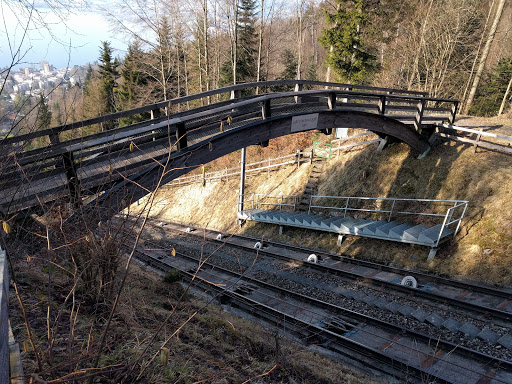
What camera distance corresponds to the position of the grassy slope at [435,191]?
27.9 feet

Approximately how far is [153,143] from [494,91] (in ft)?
93.3

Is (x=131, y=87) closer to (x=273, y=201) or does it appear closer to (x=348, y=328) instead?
(x=273, y=201)

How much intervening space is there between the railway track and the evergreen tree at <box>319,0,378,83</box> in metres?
15.6

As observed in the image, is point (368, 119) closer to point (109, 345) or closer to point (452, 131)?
point (452, 131)

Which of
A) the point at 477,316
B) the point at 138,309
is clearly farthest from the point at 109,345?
the point at 477,316

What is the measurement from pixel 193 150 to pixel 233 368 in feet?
14.0

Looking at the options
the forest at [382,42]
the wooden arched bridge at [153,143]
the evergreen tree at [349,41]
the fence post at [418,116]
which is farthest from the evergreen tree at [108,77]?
the fence post at [418,116]

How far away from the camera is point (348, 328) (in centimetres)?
689

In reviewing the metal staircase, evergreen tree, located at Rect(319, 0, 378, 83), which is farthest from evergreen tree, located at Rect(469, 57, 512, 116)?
the metal staircase

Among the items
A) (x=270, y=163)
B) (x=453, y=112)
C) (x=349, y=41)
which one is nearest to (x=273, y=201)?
(x=270, y=163)

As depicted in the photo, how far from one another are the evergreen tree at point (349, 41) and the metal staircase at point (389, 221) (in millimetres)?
11811

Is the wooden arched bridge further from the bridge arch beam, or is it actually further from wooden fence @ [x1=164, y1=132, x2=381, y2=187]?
wooden fence @ [x1=164, y1=132, x2=381, y2=187]

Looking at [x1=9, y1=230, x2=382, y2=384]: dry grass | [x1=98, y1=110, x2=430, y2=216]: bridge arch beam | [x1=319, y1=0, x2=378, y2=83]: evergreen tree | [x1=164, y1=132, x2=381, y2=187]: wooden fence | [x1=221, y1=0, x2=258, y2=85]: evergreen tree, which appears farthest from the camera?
[x1=221, y1=0, x2=258, y2=85]: evergreen tree

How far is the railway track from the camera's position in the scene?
540 cm
